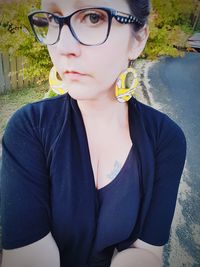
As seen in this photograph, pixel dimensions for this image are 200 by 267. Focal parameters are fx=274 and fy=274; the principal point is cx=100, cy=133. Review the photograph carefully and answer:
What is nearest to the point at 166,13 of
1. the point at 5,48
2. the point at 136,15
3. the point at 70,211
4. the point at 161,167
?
the point at 136,15

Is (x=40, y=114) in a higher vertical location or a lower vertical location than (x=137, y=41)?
lower

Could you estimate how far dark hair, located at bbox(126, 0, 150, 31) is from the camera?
877mm

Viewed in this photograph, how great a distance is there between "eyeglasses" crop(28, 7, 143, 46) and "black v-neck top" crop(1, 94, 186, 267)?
298mm

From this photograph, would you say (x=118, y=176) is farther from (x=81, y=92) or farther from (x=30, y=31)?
(x=30, y=31)

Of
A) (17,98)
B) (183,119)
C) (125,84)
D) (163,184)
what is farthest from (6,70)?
(163,184)

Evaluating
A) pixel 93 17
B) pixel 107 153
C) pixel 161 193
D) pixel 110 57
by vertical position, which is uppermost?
pixel 93 17

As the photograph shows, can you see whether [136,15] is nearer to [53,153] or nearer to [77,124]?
[77,124]

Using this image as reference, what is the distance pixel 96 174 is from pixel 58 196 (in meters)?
0.18

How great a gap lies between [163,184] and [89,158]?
33cm

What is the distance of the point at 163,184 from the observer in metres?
1.13

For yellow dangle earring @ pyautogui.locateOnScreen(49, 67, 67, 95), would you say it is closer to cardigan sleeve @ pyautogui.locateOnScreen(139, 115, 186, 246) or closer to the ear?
the ear

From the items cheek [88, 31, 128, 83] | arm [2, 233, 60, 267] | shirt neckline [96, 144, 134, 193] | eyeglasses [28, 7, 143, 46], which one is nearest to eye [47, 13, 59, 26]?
eyeglasses [28, 7, 143, 46]

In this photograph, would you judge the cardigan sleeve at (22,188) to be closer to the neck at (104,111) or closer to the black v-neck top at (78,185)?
the black v-neck top at (78,185)

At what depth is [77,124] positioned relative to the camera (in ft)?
3.48
